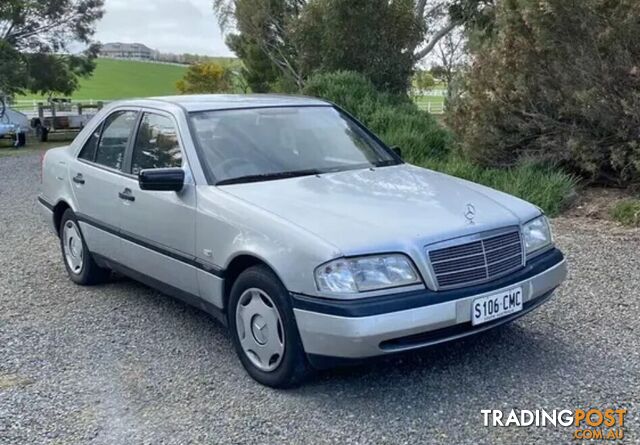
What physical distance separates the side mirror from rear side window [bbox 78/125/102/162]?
62.0 inches

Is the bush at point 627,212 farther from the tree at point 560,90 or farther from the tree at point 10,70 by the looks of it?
the tree at point 10,70

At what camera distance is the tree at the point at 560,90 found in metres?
7.86

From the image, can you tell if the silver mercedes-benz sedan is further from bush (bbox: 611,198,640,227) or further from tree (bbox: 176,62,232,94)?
tree (bbox: 176,62,232,94)

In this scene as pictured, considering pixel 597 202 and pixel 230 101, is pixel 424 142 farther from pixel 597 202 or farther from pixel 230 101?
pixel 230 101

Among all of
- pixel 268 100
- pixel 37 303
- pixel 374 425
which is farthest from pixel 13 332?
pixel 374 425

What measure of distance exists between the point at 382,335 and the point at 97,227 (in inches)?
113

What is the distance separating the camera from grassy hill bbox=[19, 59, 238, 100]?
49812 mm

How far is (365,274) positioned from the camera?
3.48m

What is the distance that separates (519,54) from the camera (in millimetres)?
8953

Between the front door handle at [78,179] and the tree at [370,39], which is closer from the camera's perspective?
the front door handle at [78,179]

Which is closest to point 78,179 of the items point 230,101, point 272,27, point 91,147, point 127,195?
point 91,147

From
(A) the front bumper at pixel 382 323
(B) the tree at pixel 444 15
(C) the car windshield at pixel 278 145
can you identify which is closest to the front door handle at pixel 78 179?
(C) the car windshield at pixel 278 145

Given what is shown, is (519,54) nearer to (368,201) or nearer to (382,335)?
(368,201)

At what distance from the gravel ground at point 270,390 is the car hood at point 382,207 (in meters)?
0.82
